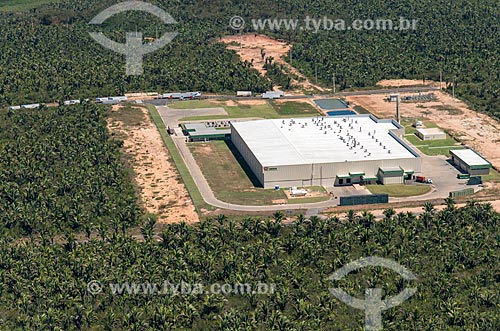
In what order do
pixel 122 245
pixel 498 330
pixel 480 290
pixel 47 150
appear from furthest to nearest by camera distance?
pixel 47 150 < pixel 122 245 < pixel 480 290 < pixel 498 330

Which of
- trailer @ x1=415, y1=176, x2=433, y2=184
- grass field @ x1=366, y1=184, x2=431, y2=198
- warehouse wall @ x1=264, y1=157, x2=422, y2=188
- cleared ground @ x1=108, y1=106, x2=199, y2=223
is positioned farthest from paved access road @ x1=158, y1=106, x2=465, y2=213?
warehouse wall @ x1=264, y1=157, x2=422, y2=188

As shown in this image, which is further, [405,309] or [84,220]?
[84,220]

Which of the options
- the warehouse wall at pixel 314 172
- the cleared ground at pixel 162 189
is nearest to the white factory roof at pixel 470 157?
the warehouse wall at pixel 314 172

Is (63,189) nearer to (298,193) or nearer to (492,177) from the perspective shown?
(298,193)

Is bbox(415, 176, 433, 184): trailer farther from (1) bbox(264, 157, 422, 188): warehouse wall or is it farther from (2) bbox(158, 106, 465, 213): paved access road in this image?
(1) bbox(264, 157, 422, 188): warehouse wall

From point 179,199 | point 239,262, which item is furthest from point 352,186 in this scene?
point 239,262

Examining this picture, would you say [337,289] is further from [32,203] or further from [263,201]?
[32,203]
